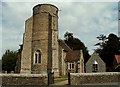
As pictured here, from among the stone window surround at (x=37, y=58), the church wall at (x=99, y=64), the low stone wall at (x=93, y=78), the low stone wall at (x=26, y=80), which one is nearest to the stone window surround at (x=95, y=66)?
the church wall at (x=99, y=64)

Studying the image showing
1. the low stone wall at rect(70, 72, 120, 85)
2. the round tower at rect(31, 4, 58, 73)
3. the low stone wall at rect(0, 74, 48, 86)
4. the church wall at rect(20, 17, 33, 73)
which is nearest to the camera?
the low stone wall at rect(0, 74, 48, 86)

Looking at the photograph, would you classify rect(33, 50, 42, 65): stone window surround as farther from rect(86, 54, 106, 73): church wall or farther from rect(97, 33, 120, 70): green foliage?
rect(97, 33, 120, 70): green foliage

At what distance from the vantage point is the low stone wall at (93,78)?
59.3 ft

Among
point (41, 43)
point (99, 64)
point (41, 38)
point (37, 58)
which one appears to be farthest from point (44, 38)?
point (99, 64)

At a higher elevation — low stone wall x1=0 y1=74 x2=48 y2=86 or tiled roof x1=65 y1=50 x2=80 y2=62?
tiled roof x1=65 y1=50 x2=80 y2=62

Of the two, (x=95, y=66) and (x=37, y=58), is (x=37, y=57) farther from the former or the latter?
(x=95, y=66)

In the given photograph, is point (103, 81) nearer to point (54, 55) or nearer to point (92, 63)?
point (54, 55)

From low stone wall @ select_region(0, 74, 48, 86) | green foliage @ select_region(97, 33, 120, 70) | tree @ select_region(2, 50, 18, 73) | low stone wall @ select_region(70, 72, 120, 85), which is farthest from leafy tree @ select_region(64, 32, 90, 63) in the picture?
low stone wall @ select_region(0, 74, 48, 86)

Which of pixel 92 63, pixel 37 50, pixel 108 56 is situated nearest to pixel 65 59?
pixel 92 63

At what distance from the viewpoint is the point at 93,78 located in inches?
733

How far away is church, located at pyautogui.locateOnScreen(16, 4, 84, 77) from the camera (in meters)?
30.6

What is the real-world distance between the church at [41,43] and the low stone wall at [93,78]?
12.3m

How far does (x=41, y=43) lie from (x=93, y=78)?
14.4 m

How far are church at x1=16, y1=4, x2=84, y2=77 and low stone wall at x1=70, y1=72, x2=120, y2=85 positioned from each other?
1229 centimetres
